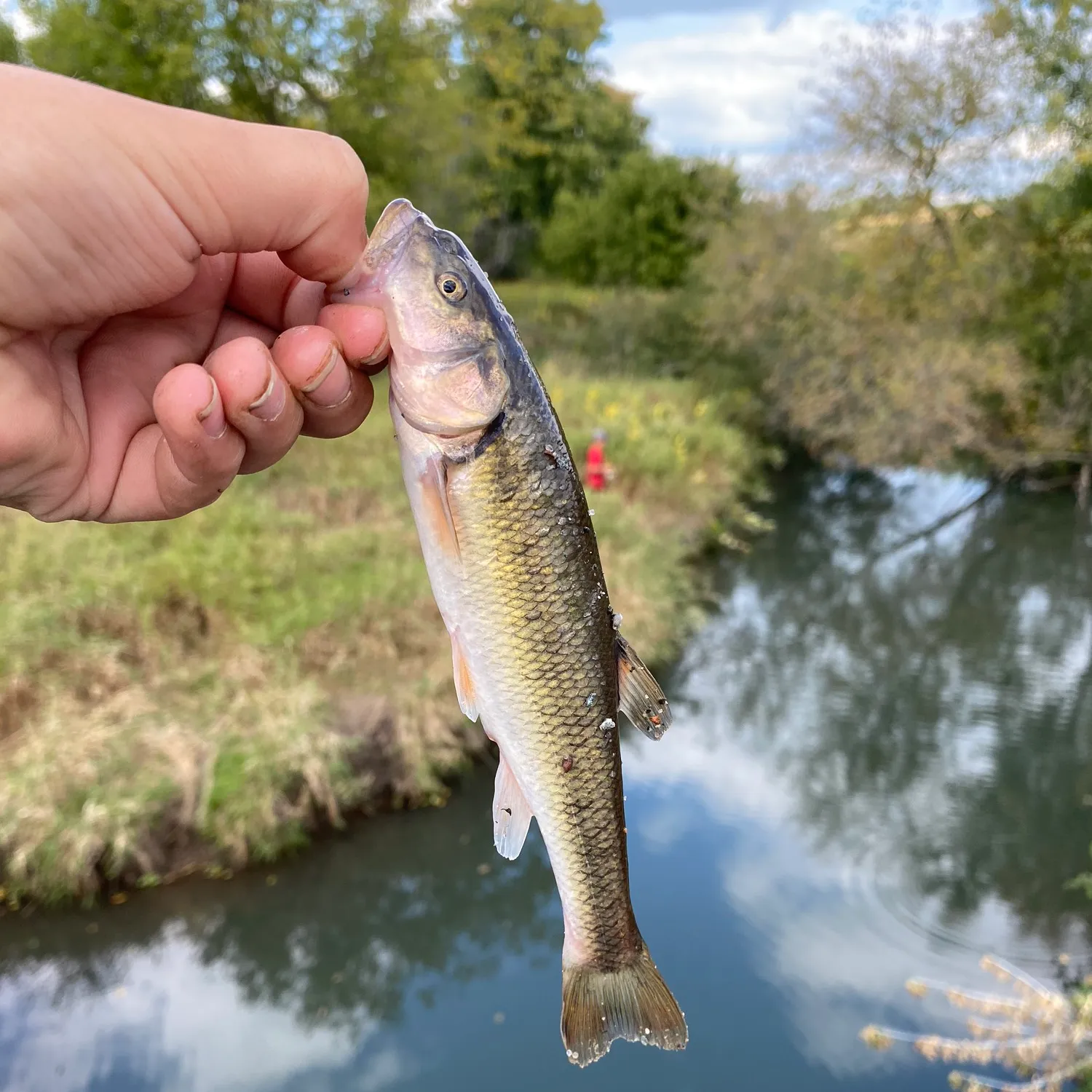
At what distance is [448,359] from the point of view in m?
1.58

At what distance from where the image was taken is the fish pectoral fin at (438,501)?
1597 millimetres

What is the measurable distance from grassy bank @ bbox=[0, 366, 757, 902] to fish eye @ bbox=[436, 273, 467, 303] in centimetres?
405

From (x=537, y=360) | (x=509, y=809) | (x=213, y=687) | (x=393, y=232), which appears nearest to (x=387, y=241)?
(x=393, y=232)

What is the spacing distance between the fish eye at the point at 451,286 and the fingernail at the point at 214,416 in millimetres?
479

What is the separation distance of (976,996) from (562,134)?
91.3 feet

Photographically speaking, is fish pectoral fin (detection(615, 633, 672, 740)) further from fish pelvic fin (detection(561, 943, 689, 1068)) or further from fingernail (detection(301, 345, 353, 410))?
Result: fingernail (detection(301, 345, 353, 410))

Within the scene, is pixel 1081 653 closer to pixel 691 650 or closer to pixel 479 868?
pixel 691 650

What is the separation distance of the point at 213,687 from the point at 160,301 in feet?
13.8

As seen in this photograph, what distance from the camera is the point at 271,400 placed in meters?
1.63

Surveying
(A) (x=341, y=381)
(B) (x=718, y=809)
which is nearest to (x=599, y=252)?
(B) (x=718, y=809)

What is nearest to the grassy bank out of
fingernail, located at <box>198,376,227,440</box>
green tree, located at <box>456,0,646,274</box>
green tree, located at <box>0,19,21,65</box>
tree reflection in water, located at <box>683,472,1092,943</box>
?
tree reflection in water, located at <box>683,472,1092,943</box>

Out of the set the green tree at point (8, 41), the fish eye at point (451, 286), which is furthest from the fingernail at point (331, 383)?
the green tree at point (8, 41)

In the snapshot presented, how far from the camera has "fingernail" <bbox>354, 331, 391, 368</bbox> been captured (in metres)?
1.65

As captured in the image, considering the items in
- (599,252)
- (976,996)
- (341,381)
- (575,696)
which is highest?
(599,252)
